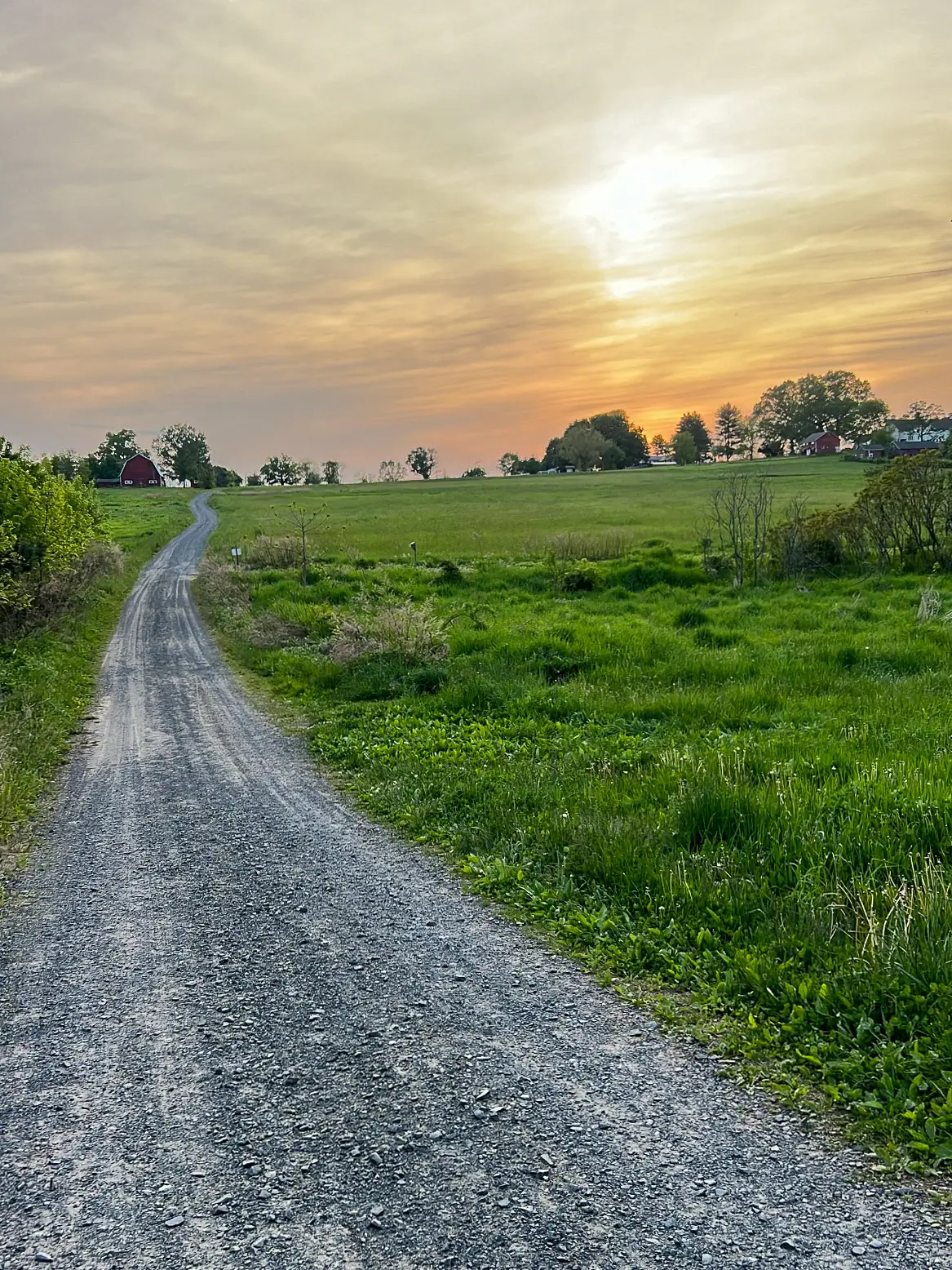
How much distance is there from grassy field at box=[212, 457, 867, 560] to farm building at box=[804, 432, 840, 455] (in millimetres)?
21997

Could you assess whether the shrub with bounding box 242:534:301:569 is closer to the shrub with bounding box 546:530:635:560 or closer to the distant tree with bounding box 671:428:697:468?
the shrub with bounding box 546:530:635:560

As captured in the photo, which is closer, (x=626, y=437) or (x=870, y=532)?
(x=870, y=532)

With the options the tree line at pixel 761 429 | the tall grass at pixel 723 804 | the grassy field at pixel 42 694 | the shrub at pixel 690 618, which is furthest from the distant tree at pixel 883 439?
the grassy field at pixel 42 694

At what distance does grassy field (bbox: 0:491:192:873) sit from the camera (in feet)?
26.9

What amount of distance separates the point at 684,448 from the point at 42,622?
119904 mm

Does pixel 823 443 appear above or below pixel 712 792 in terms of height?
above

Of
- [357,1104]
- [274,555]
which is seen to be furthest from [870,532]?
[357,1104]

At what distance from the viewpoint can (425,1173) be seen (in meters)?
3.29

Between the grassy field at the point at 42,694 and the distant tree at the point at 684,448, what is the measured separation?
111m

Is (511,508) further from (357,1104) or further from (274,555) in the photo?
(357,1104)

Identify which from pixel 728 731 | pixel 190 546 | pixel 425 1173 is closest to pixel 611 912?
pixel 425 1173

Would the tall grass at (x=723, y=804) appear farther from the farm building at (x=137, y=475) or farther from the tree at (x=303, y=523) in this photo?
the farm building at (x=137, y=475)

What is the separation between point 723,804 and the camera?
21.0 ft

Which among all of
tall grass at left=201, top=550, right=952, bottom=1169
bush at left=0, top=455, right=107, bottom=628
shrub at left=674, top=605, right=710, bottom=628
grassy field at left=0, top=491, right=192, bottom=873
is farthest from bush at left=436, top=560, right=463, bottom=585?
bush at left=0, top=455, right=107, bottom=628
